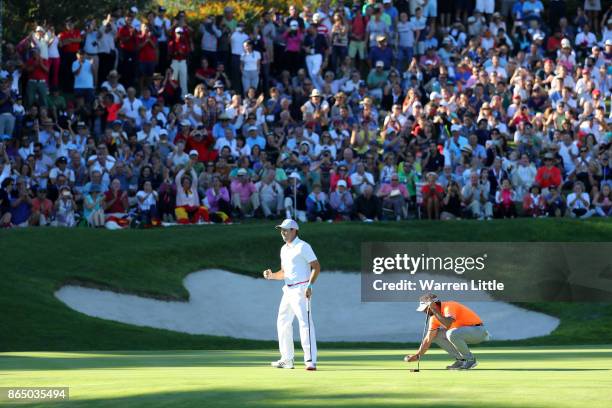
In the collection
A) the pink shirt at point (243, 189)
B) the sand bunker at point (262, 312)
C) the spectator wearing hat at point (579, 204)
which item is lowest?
the sand bunker at point (262, 312)

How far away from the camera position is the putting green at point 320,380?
441 inches

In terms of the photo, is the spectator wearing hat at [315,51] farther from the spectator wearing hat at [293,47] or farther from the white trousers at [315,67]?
the spectator wearing hat at [293,47]

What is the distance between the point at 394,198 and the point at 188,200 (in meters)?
5.05

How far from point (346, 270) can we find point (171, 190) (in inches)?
179

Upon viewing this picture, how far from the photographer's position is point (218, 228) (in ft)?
92.2

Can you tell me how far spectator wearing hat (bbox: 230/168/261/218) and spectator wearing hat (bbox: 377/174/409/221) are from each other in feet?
9.93

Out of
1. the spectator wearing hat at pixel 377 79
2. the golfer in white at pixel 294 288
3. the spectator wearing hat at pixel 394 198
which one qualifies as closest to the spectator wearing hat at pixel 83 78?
the spectator wearing hat at pixel 394 198

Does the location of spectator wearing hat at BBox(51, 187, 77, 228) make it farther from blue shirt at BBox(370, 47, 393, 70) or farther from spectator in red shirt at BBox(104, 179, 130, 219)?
blue shirt at BBox(370, 47, 393, 70)

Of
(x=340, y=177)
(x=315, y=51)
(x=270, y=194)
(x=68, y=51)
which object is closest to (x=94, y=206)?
(x=270, y=194)

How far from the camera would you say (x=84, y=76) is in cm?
3177

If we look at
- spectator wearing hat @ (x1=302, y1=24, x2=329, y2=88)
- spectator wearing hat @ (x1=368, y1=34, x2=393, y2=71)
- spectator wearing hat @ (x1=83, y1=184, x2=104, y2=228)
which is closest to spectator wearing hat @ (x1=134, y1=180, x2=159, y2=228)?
Result: spectator wearing hat @ (x1=83, y1=184, x2=104, y2=228)

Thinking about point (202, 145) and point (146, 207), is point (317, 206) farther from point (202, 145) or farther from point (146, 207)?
point (146, 207)

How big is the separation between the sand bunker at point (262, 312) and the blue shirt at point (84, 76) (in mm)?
7707

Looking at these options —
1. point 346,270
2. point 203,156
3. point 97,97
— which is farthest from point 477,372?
point 97,97
